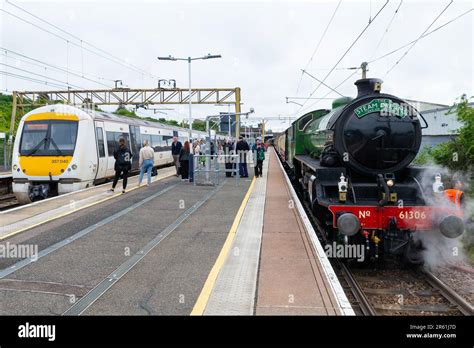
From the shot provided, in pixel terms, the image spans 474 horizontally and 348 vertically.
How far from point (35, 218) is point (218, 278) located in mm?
5012

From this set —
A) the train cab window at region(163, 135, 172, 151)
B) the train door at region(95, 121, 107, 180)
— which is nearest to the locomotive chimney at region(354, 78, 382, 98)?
the train door at region(95, 121, 107, 180)

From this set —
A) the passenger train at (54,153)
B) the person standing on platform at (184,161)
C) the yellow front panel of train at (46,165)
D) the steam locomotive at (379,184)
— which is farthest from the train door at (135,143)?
the steam locomotive at (379,184)

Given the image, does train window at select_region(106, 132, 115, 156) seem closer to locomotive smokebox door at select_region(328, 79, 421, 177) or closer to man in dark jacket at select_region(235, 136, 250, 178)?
man in dark jacket at select_region(235, 136, 250, 178)

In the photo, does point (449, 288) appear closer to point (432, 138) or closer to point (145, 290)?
point (145, 290)

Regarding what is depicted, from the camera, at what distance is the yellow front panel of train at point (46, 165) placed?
41.2 feet

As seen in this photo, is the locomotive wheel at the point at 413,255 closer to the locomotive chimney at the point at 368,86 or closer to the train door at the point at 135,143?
the locomotive chimney at the point at 368,86

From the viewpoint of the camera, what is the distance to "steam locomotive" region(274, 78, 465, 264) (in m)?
6.65

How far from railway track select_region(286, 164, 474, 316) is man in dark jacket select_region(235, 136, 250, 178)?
34.0 ft

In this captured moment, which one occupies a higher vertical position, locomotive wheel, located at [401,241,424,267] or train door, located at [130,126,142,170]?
train door, located at [130,126,142,170]

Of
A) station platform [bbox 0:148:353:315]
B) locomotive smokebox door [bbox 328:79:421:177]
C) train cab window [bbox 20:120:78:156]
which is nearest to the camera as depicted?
station platform [bbox 0:148:353:315]

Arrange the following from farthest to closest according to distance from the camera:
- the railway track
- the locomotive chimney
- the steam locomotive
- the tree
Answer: the tree → the locomotive chimney → the steam locomotive → the railway track

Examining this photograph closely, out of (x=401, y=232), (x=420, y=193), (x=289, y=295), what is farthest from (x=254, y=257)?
(x=420, y=193)

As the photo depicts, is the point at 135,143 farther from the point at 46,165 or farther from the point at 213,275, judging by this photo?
the point at 213,275

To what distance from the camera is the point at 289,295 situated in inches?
190
